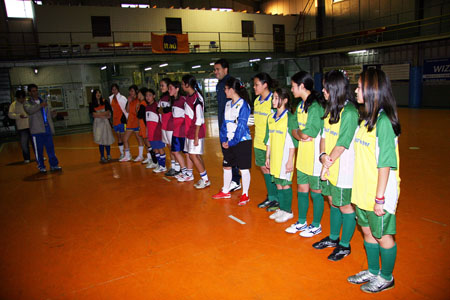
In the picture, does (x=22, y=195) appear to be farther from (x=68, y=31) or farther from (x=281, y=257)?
(x=68, y=31)

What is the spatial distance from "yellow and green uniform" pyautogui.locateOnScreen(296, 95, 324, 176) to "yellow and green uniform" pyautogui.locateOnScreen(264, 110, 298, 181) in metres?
0.21

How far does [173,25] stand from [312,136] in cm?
2053

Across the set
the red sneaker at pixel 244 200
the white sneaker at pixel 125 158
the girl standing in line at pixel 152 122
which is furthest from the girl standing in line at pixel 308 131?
the white sneaker at pixel 125 158

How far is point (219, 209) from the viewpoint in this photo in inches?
191

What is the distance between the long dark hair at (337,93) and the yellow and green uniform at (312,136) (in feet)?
1.17

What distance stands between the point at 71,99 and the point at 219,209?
17.5 meters

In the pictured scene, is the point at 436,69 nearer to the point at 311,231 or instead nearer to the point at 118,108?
the point at 118,108

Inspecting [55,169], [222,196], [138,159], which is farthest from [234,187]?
[55,169]

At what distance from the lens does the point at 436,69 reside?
1720cm

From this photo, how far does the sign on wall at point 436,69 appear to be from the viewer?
16.7 meters

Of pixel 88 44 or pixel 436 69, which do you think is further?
pixel 88 44

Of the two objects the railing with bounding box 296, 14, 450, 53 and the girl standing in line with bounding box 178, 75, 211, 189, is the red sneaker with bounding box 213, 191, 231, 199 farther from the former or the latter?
the railing with bounding box 296, 14, 450, 53

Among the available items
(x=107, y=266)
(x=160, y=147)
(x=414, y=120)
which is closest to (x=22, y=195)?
(x=160, y=147)

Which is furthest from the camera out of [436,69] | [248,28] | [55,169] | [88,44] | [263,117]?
[248,28]
